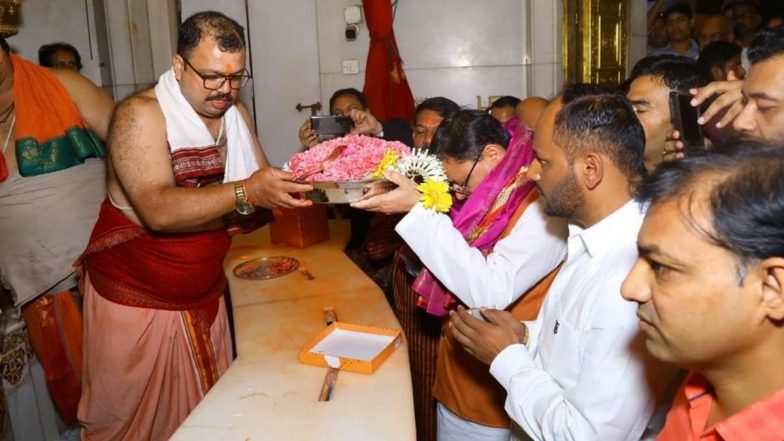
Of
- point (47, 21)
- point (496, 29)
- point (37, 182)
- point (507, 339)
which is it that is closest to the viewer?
point (507, 339)

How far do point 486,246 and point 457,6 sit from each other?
5.25 m

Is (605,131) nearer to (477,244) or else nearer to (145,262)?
(477,244)

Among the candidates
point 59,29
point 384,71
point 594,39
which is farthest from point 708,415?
point 59,29

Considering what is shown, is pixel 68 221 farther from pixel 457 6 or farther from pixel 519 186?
pixel 457 6

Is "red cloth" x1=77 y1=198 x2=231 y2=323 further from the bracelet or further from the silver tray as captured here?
the silver tray

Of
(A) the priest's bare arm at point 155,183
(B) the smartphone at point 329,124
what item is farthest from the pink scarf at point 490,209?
(B) the smartphone at point 329,124

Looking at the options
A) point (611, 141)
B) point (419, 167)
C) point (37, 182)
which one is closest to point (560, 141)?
point (611, 141)

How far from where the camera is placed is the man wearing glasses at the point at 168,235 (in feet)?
8.07

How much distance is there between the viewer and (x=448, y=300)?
2.32 meters

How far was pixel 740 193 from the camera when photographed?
1.01m

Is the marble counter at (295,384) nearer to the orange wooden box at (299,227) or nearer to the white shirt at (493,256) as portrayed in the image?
the white shirt at (493,256)

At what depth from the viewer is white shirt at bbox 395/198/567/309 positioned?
211 centimetres

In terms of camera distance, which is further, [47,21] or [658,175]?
[47,21]

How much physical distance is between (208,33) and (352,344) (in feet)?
4.51
